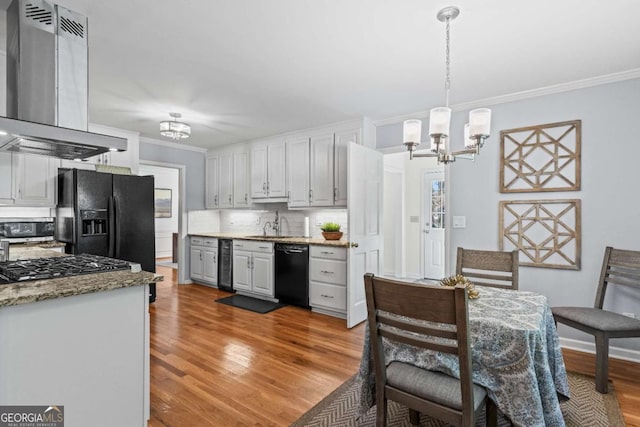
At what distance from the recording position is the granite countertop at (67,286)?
1.23 meters

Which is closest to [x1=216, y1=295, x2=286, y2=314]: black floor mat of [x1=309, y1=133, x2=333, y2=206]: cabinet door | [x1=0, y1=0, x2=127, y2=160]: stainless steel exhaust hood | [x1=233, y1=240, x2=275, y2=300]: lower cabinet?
[x1=233, y1=240, x2=275, y2=300]: lower cabinet

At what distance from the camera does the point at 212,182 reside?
230 inches

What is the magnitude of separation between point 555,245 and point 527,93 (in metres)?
1.48

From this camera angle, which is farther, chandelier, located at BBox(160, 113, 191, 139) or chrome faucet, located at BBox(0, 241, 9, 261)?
chandelier, located at BBox(160, 113, 191, 139)

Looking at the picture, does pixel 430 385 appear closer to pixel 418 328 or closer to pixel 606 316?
pixel 418 328

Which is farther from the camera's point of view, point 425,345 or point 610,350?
point 610,350

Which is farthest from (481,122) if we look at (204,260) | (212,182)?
(212,182)

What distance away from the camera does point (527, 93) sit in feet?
10.3

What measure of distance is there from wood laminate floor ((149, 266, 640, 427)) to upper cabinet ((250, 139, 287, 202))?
1.79 meters

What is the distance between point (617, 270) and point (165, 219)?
28.7 ft

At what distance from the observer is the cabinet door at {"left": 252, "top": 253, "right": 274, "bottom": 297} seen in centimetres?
448

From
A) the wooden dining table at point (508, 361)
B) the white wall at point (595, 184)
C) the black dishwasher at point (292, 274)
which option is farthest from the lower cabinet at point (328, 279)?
the wooden dining table at point (508, 361)

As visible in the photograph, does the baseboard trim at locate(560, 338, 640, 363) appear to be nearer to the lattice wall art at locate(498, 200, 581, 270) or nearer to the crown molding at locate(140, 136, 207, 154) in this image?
the lattice wall art at locate(498, 200, 581, 270)

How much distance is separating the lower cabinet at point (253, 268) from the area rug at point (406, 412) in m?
2.42
